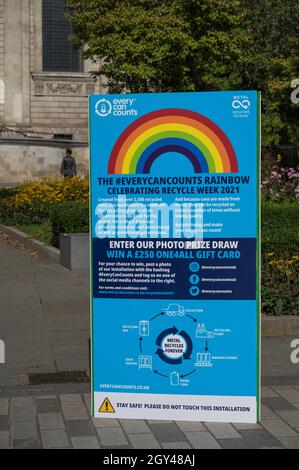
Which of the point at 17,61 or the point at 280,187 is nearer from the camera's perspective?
the point at 280,187

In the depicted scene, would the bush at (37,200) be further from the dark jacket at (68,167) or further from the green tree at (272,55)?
the green tree at (272,55)

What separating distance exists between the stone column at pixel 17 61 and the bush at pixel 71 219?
34863 mm

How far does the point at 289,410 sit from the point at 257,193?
71.4 inches

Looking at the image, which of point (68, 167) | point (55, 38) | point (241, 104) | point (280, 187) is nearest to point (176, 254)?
point (241, 104)

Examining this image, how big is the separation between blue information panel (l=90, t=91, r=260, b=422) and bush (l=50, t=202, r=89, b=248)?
30.9ft

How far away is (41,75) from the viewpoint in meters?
51.3

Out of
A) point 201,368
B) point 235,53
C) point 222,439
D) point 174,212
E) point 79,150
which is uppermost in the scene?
point 235,53

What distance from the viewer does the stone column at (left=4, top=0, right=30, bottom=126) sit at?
50.0 meters

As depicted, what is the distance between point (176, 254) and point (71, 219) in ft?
32.0

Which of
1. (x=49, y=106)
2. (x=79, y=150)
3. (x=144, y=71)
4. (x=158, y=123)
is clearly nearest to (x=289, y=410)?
(x=158, y=123)

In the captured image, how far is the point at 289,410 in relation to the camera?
→ 6262 millimetres

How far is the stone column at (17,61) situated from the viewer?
49969mm

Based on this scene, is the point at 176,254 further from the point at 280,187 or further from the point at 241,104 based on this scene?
the point at 280,187

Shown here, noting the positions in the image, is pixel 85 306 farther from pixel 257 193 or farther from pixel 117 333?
pixel 257 193
